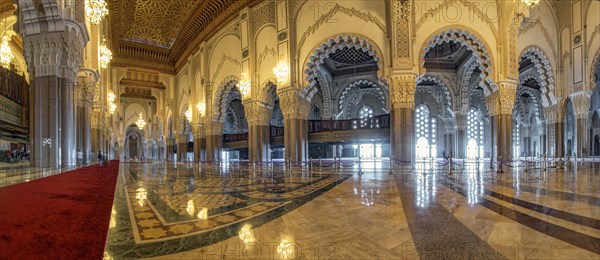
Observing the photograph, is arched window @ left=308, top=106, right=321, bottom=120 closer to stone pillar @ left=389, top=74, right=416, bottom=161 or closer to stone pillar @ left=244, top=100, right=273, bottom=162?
stone pillar @ left=244, top=100, right=273, bottom=162

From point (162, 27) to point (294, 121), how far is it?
1266 cm

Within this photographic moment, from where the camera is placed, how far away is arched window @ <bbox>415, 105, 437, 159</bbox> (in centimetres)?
2289

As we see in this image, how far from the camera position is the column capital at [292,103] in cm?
1235

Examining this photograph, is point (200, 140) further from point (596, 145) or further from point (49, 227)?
point (596, 145)

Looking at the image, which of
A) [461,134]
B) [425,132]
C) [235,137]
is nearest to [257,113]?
[235,137]

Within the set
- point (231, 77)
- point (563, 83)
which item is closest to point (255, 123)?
point (231, 77)

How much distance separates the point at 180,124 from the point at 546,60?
22408 mm

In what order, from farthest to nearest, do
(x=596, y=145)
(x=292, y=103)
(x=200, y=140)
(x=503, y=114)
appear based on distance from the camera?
(x=596, y=145) → (x=200, y=140) → (x=292, y=103) → (x=503, y=114)

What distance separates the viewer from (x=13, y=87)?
1055 cm

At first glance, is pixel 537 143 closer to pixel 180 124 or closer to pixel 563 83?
pixel 563 83

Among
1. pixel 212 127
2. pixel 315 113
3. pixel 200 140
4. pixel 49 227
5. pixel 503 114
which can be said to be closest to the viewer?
pixel 49 227

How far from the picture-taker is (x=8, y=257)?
117 cm

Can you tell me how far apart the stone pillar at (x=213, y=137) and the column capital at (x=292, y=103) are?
6.50 meters

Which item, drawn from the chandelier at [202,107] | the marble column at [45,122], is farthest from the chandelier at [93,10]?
the chandelier at [202,107]
